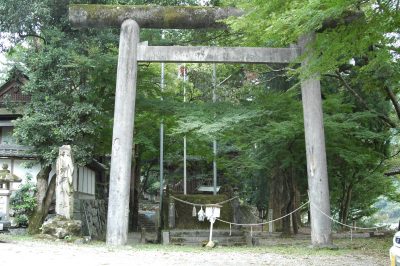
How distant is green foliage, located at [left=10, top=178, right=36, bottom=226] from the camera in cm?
1538

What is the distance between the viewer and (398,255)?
4891mm

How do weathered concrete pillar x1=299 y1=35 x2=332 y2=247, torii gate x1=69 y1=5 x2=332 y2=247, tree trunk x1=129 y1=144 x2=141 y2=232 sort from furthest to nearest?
tree trunk x1=129 y1=144 x2=141 y2=232 → torii gate x1=69 y1=5 x2=332 y2=247 → weathered concrete pillar x1=299 y1=35 x2=332 y2=247

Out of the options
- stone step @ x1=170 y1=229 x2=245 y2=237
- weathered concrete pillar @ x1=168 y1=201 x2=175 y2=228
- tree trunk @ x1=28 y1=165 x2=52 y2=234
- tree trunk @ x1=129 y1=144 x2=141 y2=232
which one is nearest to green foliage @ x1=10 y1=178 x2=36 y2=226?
tree trunk @ x1=28 y1=165 x2=52 y2=234

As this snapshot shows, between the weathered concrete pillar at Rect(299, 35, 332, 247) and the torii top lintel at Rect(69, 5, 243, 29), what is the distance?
8.84 ft

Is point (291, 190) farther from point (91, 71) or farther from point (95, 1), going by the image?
point (95, 1)

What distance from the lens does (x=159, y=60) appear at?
1160cm

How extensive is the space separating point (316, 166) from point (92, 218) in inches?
460

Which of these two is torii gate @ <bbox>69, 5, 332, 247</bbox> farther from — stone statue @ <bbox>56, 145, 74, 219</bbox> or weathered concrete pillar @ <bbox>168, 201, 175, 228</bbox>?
weathered concrete pillar @ <bbox>168, 201, 175, 228</bbox>

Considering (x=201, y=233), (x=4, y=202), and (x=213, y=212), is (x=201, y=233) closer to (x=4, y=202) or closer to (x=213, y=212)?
(x=213, y=212)

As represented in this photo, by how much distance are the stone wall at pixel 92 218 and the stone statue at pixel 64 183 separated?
15.8 ft

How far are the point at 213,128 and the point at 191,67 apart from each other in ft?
33.0

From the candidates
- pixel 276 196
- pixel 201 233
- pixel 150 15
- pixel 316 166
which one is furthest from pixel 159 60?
pixel 276 196

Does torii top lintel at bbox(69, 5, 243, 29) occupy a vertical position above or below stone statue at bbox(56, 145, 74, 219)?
above

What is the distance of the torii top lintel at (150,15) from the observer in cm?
1159
